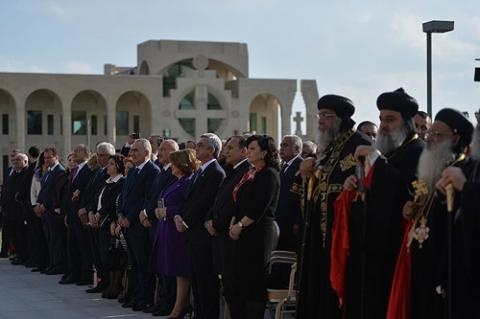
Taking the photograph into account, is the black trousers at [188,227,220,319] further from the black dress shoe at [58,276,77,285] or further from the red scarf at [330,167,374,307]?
the black dress shoe at [58,276,77,285]

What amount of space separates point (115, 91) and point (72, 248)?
58.5m

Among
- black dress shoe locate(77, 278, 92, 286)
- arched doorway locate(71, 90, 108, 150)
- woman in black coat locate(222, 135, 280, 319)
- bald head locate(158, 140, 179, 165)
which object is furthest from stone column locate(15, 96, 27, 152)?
woman in black coat locate(222, 135, 280, 319)

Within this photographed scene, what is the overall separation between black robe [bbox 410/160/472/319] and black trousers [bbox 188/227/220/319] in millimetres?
3755

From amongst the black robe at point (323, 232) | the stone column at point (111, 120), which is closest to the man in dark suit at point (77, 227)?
the black robe at point (323, 232)

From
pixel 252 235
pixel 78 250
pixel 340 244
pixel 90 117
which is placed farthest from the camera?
pixel 90 117

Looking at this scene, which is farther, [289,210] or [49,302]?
[49,302]

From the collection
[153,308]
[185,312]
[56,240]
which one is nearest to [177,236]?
[185,312]

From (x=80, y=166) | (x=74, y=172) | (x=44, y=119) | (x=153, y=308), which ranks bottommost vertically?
(x=153, y=308)

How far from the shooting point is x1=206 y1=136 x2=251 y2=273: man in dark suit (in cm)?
942

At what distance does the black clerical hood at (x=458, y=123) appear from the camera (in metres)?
6.51

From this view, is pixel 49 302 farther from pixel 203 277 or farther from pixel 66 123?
pixel 66 123

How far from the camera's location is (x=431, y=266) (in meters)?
6.54

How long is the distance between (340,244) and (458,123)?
1438 mm

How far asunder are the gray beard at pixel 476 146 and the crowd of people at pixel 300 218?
0.02m
